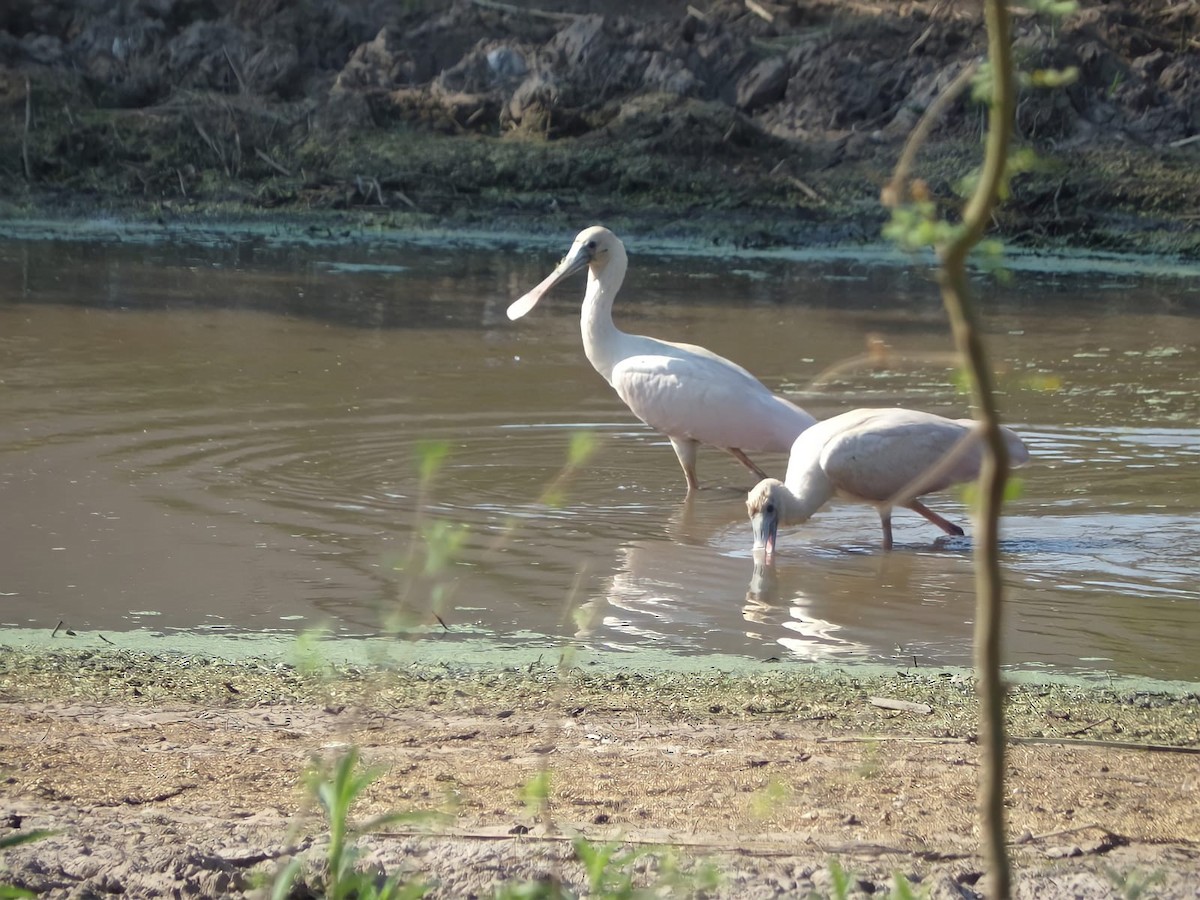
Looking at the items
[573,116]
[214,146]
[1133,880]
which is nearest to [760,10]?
[573,116]

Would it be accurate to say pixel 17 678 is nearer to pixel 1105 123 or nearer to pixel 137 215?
pixel 137 215

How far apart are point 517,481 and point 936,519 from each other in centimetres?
178

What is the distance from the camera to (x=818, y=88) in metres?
18.6

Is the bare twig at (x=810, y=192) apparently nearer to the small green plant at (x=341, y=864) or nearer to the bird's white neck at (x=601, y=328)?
the bird's white neck at (x=601, y=328)

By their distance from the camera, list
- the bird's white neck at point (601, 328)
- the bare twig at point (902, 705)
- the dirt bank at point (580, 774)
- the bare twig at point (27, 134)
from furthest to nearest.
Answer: the bare twig at point (27, 134)
the bird's white neck at point (601, 328)
the bare twig at point (902, 705)
the dirt bank at point (580, 774)

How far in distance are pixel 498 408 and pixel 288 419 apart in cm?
111

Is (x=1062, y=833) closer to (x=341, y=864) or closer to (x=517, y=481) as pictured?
(x=341, y=864)

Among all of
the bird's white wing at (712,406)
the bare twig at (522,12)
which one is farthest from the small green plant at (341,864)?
the bare twig at (522,12)

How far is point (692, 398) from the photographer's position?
7.41 m

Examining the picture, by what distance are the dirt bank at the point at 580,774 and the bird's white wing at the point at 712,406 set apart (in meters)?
2.80

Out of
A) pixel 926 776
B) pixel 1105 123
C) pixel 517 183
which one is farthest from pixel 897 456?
pixel 1105 123

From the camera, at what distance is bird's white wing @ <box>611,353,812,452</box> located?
292 inches

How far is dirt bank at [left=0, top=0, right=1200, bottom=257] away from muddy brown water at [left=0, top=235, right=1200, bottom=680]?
3848 mm

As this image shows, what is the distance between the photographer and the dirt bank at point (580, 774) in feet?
9.43
